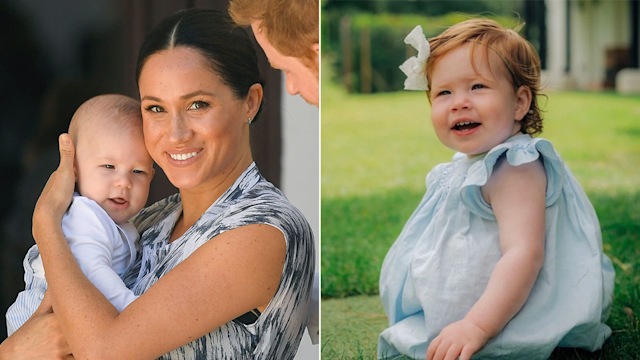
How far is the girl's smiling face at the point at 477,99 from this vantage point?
2.68 m

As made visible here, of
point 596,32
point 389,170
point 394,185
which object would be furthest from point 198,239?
point 596,32

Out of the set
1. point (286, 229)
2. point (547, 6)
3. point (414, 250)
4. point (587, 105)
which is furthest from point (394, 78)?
point (286, 229)

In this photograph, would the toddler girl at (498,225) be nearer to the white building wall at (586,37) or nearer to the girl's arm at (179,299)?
the girl's arm at (179,299)

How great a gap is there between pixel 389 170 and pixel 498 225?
3378 mm

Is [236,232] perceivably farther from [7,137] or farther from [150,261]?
[7,137]

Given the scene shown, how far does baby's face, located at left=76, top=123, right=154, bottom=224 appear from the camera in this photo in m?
2.39

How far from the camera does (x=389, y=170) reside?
602 centimetres

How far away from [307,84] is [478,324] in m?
0.79

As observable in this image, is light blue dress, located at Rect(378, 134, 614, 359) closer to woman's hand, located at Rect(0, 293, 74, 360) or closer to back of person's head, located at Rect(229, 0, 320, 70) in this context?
back of person's head, located at Rect(229, 0, 320, 70)

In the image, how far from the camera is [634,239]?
4.25 metres

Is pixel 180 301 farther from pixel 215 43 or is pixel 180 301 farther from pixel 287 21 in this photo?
pixel 287 21

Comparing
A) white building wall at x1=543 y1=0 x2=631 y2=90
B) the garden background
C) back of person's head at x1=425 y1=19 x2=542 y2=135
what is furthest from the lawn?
white building wall at x1=543 y1=0 x2=631 y2=90

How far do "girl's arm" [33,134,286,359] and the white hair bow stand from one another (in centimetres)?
72

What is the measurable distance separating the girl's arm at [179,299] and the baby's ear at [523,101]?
2.78 feet
